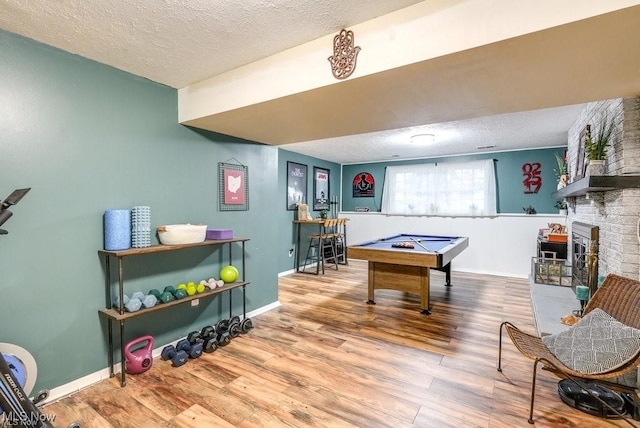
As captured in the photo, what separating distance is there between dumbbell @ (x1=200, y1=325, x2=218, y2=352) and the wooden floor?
0.09 m

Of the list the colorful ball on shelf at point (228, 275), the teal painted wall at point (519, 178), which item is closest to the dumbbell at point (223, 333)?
the colorful ball on shelf at point (228, 275)

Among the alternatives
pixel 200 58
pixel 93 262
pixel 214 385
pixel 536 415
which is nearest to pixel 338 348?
pixel 214 385

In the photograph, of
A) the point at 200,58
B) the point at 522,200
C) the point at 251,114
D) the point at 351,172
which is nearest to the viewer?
the point at 200,58

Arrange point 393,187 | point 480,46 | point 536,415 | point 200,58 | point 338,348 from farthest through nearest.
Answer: point 393,187 → point 338,348 → point 200,58 → point 536,415 → point 480,46

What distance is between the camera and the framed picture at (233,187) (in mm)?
3248

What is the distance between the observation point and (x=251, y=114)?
2506 mm

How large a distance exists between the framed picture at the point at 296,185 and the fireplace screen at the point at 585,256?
14.6 feet

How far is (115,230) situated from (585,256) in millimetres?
4544

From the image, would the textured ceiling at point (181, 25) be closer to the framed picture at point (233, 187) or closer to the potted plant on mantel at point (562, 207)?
the framed picture at point (233, 187)

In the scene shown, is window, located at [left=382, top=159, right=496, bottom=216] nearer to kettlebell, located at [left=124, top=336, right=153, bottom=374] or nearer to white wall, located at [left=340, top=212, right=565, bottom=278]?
white wall, located at [left=340, top=212, right=565, bottom=278]

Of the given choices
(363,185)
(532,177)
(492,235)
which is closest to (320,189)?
(363,185)

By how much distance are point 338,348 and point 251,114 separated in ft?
7.27

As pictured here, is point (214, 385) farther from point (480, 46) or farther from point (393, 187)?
point (393, 187)

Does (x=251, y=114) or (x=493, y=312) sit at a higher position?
(x=251, y=114)
